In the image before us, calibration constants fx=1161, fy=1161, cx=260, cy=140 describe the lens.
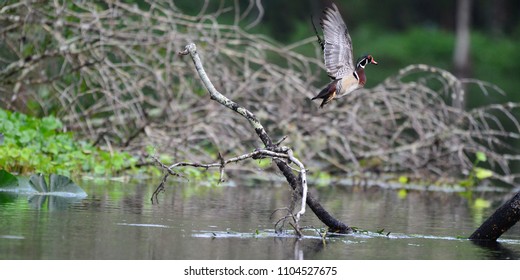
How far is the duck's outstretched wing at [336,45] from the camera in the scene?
6.69 m

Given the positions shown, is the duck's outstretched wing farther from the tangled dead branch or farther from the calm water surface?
the tangled dead branch

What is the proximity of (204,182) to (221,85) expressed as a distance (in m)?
1.26

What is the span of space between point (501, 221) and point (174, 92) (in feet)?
19.3

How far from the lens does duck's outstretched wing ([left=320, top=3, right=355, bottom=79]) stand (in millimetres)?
6688

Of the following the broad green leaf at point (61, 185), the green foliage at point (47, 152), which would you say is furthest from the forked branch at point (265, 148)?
the green foliage at point (47, 152)

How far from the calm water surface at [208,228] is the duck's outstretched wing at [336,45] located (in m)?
0.93

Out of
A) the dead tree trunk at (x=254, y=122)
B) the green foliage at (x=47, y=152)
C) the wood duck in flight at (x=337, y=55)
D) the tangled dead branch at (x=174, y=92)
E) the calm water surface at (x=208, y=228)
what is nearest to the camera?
the calm water surface at (x=208, y=228)

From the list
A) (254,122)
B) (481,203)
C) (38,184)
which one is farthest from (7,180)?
(481,203)

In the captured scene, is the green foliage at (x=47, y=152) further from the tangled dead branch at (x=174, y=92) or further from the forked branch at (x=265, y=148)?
the forked branch at (x=265, y=148)

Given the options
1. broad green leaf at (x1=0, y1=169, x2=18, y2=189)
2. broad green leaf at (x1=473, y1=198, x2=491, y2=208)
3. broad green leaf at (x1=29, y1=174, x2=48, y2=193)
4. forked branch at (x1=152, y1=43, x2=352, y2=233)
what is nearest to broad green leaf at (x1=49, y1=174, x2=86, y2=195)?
broad green leaf at (x1=29, y1=174, x2=48, y2=193)

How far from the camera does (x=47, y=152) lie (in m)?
9.63

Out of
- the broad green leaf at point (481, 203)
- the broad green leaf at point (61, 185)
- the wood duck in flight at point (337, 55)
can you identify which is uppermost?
the wood duck in flight at point (337, 55)

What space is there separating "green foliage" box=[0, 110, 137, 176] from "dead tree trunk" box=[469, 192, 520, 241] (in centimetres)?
370
